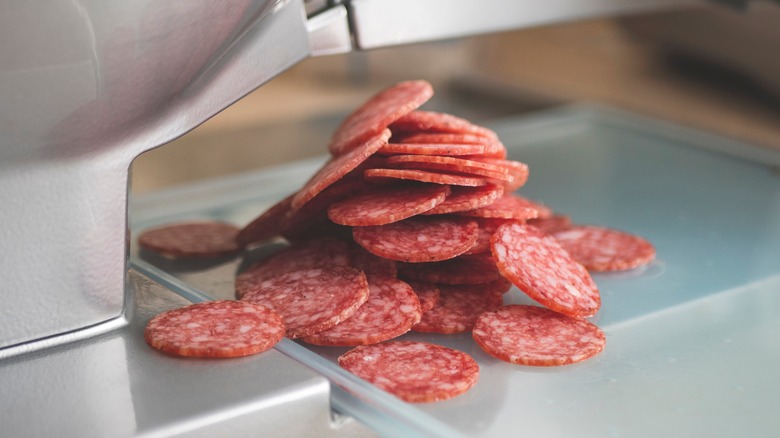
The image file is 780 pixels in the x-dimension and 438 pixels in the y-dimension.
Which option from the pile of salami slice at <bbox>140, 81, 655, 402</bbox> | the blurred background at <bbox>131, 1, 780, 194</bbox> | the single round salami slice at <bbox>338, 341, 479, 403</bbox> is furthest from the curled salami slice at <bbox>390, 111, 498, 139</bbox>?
the blurred background at <bbox>131, 1, 780, 194</bbox>

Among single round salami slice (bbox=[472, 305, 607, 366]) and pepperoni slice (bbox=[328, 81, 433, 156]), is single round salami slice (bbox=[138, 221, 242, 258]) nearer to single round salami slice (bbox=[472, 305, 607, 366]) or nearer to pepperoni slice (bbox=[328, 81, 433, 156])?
pepperoni slice (bbox=[328, 81, 433, 156])

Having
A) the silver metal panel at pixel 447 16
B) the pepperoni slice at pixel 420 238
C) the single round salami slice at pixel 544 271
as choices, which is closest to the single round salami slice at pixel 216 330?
the pepperoni slice at pixel 420 238

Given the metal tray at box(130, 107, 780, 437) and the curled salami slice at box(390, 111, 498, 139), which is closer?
the metal tray at box(130, 107, 780, 437)

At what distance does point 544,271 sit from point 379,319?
0.58ft

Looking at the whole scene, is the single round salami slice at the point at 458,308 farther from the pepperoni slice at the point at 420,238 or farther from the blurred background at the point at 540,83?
the blurred background at the point at 540,83

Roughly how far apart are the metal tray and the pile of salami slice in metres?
0.02

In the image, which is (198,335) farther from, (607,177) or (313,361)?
(607,177)

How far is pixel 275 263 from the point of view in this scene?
1.04 metres

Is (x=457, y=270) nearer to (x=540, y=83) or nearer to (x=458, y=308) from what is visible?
(x=458, y=308)

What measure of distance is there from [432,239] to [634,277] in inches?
10.7

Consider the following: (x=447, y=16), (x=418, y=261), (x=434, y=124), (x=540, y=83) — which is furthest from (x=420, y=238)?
(x=540, y=83)

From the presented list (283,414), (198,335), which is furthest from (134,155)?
(283,414)

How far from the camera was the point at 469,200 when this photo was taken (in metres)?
0.93

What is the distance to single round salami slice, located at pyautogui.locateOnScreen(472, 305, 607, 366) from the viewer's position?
836mm
